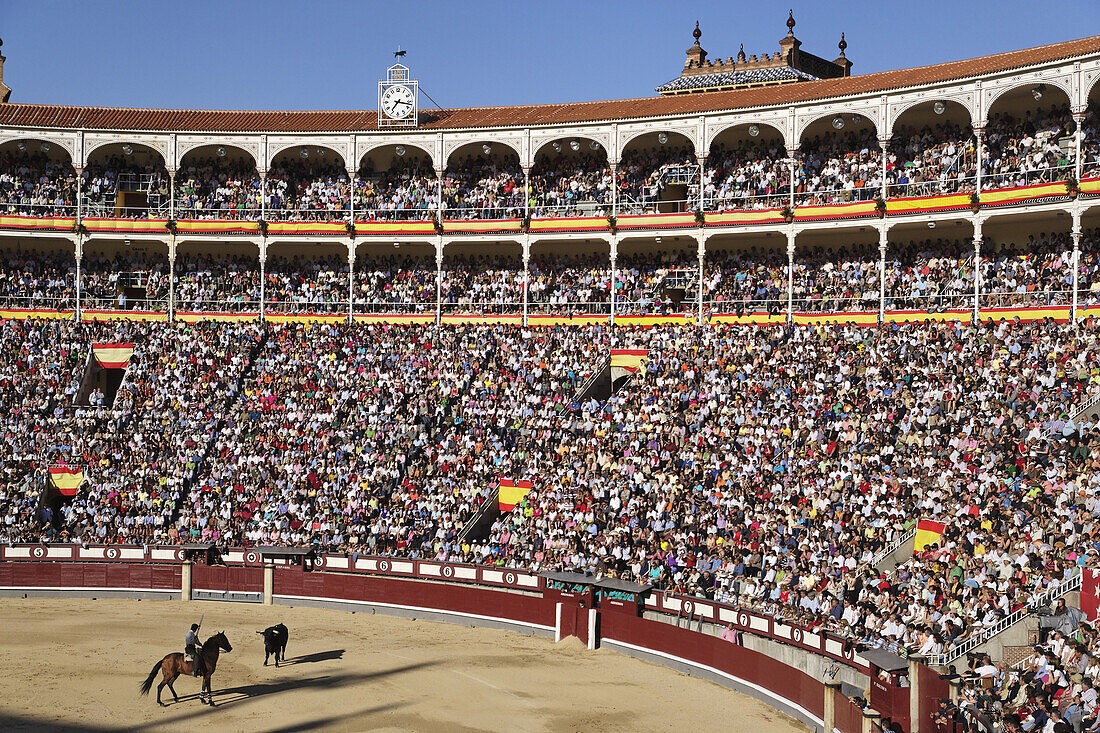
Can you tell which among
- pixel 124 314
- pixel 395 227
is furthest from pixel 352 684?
pixel 124 314

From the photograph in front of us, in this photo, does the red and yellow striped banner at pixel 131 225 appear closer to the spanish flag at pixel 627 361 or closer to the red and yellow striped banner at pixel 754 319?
the spanish flag at pixel 627 361

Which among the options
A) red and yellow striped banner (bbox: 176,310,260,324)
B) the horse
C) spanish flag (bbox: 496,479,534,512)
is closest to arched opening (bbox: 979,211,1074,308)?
spanish flag (bbox: 496,479,534,512)

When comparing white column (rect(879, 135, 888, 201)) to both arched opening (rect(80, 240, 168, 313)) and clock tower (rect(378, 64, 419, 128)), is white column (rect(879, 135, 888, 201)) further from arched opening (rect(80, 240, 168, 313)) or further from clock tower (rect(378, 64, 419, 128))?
arched opening (rect(80, 240, 168, 313))

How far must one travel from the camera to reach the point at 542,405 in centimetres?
3462

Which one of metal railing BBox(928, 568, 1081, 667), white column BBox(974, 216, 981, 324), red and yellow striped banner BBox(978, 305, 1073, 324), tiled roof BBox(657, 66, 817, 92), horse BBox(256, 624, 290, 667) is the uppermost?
tiled roof BBox(657, 66, 817, 92)

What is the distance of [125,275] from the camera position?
44688 mm

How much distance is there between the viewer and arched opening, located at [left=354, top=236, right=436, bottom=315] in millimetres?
43281

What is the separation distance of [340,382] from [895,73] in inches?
780

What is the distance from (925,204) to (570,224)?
11581 millimetres

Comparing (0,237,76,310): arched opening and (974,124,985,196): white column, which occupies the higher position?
(974,124,985,196): white column

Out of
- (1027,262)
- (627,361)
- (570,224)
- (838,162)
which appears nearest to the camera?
(1027,262)

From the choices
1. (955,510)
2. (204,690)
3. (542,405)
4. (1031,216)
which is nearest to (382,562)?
(542,405)

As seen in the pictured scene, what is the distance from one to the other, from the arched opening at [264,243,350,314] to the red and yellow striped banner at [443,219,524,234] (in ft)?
14.5

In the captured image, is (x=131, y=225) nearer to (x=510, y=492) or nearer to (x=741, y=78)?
(x=510, y=492)
